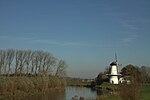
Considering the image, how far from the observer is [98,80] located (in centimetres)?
8581

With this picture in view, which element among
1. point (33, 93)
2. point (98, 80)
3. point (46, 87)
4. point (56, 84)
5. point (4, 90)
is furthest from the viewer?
point (98, 80)

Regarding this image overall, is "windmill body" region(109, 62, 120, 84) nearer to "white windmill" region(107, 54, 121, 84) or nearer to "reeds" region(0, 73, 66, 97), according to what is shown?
"white windmill" region(107, 54, 121, 84)

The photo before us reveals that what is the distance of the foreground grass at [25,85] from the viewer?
44031 millimetres

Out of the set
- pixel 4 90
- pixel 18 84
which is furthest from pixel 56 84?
pixel 4 90

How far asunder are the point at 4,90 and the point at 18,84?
4.28m

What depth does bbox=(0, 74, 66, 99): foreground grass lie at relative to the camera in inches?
1734

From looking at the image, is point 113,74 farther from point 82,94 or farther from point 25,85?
point 25,85

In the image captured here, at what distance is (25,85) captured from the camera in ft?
162

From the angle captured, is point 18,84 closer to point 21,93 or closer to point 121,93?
point 21,93

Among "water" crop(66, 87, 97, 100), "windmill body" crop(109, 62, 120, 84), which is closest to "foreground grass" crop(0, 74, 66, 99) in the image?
"water" crop(66, 87, 97, 100)

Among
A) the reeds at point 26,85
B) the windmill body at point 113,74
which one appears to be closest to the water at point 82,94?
the reeds at point 26,85

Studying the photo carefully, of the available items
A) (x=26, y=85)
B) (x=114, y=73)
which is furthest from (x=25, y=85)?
(x=114, y=73)

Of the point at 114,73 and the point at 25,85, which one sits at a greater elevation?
the point at 114,73

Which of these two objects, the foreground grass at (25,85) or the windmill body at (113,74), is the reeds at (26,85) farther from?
the windmill body at (113,74)
